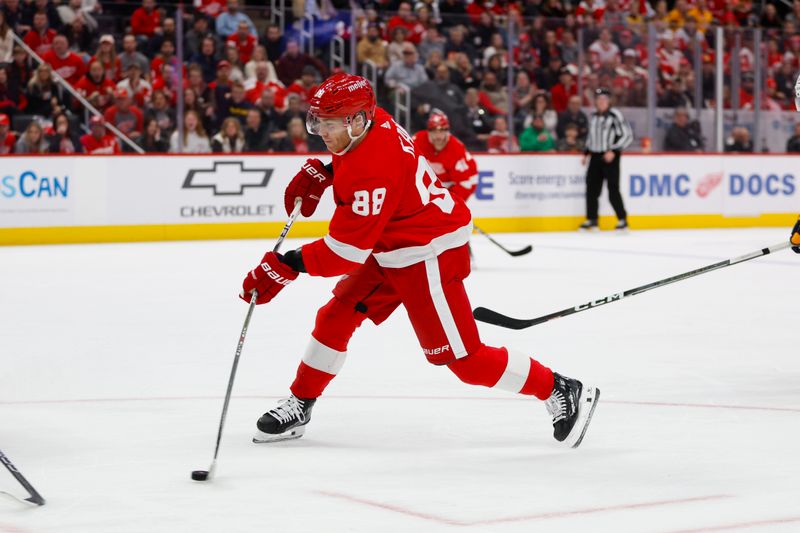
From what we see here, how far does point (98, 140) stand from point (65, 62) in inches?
30.8

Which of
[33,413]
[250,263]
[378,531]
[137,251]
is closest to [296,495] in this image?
[378,531]

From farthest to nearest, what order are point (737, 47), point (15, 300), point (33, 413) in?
1. point (737, 47)
2. point (15, 300)
3. point (33, 413)

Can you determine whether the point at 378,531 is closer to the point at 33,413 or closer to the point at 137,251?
the point at 33,413

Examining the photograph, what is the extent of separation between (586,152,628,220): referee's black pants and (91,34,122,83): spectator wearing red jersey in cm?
465

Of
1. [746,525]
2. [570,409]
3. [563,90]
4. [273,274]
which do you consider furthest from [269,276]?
[563,90]

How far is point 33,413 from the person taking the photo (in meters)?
4.03

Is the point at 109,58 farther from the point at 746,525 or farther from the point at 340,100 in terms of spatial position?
the point at 746,525

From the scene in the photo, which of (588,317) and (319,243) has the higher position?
(319,243)

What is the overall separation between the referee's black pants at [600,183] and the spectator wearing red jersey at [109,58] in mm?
4654

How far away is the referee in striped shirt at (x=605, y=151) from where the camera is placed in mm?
12609

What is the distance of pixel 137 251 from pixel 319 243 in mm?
7256

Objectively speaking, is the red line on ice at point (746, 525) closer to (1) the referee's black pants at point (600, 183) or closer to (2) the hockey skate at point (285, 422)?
(2) the hockey skate at point (285, 422)

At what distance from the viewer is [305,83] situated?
478 inches

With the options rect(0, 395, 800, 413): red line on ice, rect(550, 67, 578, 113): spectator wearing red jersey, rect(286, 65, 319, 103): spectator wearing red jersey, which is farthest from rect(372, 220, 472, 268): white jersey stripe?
rect(550, 67, 578, 113): spectator wearing red jersey
